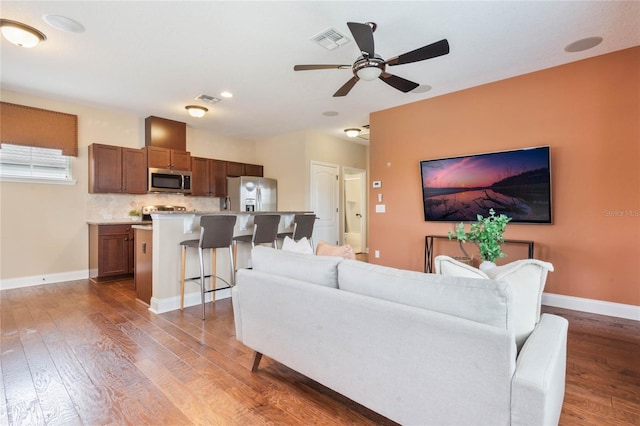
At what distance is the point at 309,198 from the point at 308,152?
93 centimetres

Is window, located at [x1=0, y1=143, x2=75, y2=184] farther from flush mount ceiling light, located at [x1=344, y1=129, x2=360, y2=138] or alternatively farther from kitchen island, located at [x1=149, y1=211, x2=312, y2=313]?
flush mount ceiling light, located at [x1=344, y1=129, x2=360, y2=138]

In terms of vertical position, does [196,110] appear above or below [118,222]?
above

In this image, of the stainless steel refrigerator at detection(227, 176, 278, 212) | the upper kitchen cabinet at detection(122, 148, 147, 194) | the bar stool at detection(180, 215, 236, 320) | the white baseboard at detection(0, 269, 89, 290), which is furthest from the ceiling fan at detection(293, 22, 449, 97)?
the white baseboard at detection(0, 269, 89, 290)

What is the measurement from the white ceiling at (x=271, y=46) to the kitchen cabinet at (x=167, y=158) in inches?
33.5

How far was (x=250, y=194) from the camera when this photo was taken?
20.4ft

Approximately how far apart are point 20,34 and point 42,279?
3436mm

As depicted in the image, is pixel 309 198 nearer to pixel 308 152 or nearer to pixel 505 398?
pixel 308 152

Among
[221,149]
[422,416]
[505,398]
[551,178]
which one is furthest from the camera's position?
[221,149]

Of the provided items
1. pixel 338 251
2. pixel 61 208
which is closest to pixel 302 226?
pixel 338 251

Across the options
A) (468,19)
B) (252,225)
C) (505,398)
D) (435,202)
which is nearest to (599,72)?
(468,19)

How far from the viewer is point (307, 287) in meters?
1.71

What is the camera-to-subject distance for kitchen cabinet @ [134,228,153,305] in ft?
11.6

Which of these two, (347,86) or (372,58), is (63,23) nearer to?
(347,86)

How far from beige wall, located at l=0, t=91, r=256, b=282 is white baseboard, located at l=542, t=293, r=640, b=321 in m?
6.20
